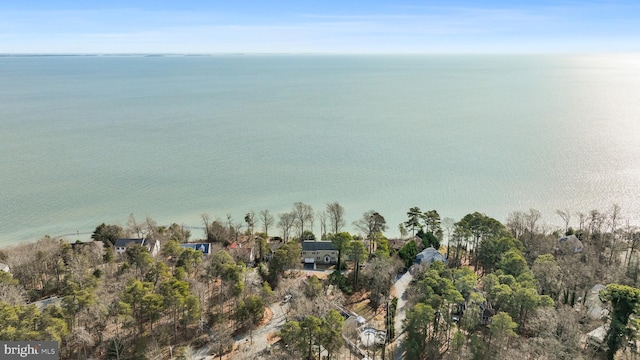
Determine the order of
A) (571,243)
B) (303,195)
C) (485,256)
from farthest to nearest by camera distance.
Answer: (303,195) → (571,243) → (485,256)

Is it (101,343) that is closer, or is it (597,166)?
(101,343)

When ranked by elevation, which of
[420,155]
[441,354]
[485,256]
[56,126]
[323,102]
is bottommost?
[441,354]

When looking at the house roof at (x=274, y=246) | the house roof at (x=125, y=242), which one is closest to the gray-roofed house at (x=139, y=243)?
the house roof at (x=125, y=242)

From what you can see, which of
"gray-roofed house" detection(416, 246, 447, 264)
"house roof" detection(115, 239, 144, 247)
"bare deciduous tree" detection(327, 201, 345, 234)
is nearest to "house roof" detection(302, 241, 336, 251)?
"bare deciduous tree" detection(327, 201, 345, 234)

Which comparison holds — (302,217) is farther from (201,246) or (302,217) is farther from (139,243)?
(139,243)

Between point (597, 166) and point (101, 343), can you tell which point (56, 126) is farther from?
point (597, 166)

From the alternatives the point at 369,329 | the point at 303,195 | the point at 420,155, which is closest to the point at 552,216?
the point at 420,155

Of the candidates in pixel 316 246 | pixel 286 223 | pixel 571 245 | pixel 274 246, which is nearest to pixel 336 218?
pixel 286 223
